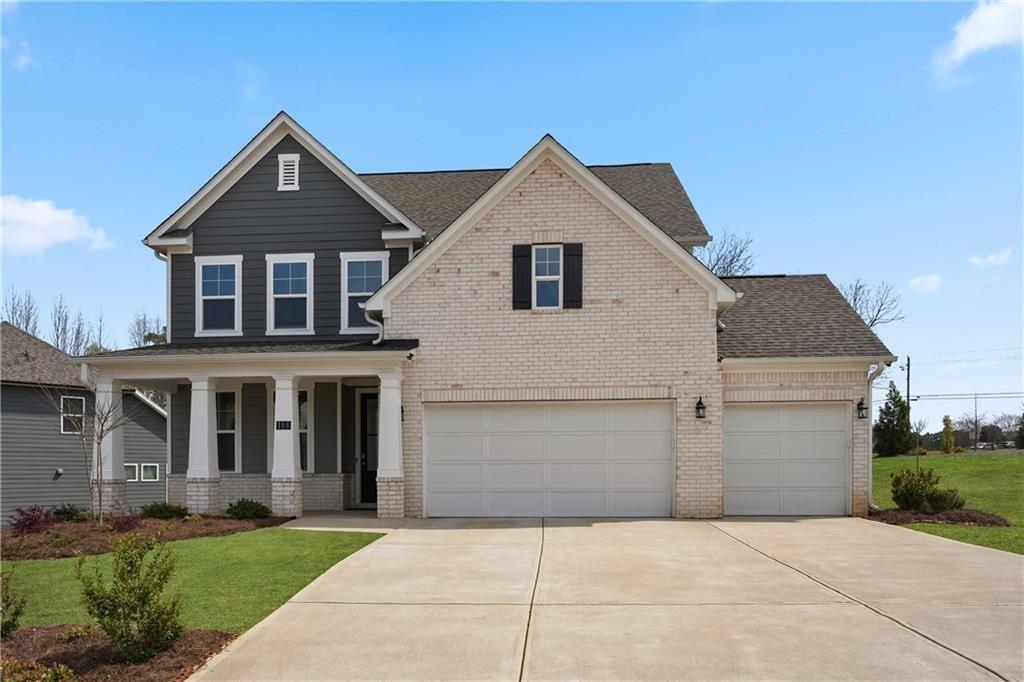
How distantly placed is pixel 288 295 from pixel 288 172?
2921mm

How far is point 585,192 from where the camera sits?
53.3 feet

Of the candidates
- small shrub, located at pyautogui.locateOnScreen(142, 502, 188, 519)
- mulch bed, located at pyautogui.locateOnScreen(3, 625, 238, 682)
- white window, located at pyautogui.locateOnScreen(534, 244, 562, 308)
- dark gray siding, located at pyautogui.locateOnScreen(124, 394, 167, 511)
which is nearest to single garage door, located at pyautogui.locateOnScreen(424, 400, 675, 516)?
white window, located at pyautogui.locateOnScreen(534, 244, 562, 308)

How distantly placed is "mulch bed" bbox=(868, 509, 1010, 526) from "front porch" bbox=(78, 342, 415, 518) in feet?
31.6

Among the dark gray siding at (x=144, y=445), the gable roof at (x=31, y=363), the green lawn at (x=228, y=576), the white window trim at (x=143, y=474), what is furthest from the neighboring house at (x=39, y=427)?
the green lawn at (x=228, y=576)

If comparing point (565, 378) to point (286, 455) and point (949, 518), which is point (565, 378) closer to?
point (286, 455)

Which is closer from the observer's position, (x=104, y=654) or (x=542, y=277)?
(x=104, y=654)

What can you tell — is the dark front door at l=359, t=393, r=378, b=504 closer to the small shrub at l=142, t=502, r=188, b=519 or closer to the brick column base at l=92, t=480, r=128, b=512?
the small shrub at l=142, t=502, r=188, b=519

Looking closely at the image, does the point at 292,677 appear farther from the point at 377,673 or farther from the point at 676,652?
the point at 676,652

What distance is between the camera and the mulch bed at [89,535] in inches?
486

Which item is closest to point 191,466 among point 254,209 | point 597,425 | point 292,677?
point 254,209

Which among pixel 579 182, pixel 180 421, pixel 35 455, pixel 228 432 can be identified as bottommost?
pixel 35 455

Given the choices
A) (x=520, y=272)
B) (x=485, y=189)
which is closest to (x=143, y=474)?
(x=485, y=189)

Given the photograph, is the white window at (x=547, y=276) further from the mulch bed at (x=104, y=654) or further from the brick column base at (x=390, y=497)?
the mulch bed at (x=104, y=654)

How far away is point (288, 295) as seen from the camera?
18.4 m
